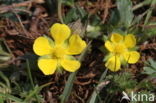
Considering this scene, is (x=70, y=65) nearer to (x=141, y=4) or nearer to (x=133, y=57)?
(x=133, y=57)

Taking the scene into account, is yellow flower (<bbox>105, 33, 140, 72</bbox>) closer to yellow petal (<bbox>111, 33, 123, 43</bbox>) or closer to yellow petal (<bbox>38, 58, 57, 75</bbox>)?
yellow petal (<bbox>111, 33, 123, 43</bbox>)

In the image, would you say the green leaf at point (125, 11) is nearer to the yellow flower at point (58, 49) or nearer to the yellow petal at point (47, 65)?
the yellow flower at point (58, 49)

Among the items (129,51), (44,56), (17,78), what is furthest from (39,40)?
(129,51)

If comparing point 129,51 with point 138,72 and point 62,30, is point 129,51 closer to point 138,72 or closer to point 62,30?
point 138,72

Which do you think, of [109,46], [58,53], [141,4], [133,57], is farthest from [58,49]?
[141,4]

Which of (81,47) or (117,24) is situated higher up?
(117,24)

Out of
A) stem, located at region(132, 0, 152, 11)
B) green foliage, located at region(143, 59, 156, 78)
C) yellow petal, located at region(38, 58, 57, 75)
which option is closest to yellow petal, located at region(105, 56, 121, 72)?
green foliage, located at region(143, 59, 156, 78)
